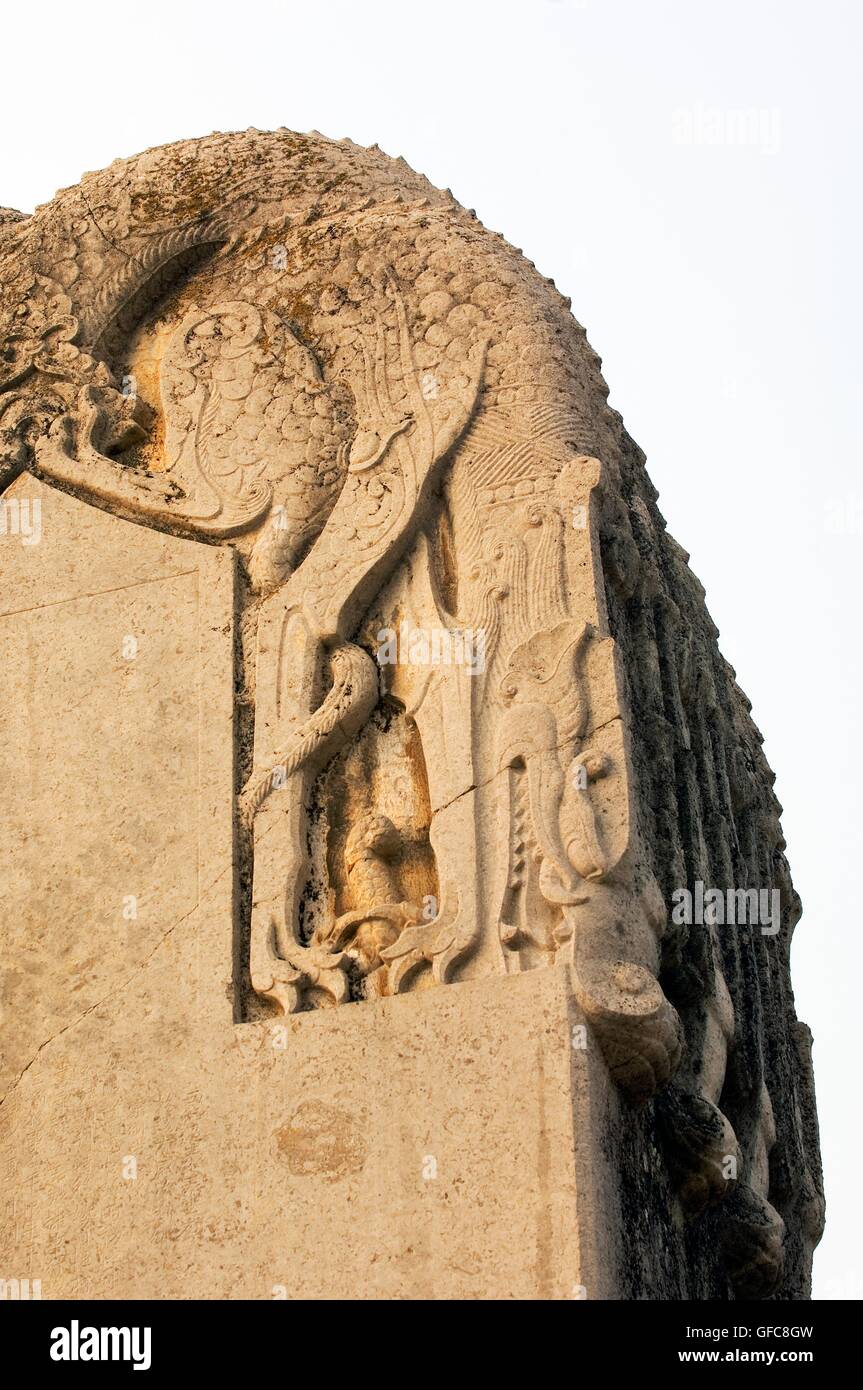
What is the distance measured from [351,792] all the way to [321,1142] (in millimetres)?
1293

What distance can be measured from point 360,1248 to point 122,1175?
878mm

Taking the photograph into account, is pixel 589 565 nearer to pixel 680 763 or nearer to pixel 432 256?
pixel 680 763

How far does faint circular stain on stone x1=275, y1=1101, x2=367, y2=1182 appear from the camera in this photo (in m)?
7.06

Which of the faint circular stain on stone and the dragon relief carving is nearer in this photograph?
the faint circular stain on stone

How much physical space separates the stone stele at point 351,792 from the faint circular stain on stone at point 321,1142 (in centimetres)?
1

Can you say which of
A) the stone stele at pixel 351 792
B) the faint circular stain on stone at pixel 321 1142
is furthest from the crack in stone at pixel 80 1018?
the faint circular stain on stone at pixel 321 1142
